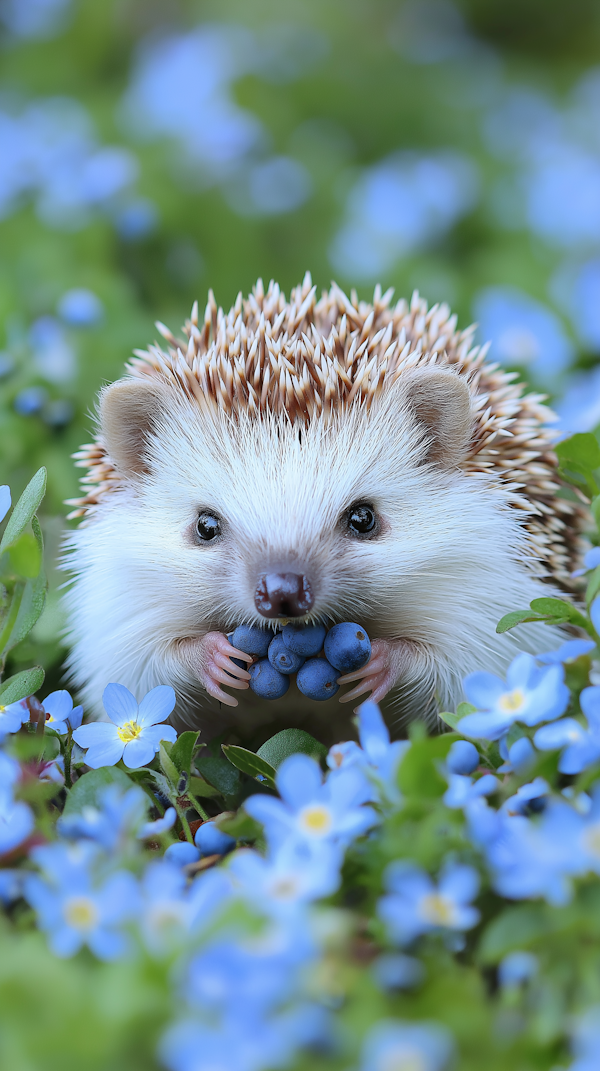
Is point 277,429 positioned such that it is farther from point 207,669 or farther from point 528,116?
point 528,116

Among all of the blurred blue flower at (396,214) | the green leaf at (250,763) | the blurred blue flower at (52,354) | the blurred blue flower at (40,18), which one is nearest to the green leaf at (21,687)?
the green leaf at (250,763)

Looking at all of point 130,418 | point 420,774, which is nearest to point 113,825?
point 420,774

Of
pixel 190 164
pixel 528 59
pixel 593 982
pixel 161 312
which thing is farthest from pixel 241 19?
pixel 593 982

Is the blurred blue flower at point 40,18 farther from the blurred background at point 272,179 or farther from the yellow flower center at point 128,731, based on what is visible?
the yellow flower center at point 128,731

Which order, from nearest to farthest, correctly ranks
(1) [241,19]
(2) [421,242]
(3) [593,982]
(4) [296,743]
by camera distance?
(3) [593,982]
(4) [296,743]
(2) [421,242]
(1) [241,19]

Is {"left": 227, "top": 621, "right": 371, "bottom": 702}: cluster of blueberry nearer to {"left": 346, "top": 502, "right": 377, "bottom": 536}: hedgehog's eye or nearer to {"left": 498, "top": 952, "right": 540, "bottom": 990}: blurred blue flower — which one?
{"left": 346, "top": 502, "right": 377, "bottom": 536}: hedgehog's eye

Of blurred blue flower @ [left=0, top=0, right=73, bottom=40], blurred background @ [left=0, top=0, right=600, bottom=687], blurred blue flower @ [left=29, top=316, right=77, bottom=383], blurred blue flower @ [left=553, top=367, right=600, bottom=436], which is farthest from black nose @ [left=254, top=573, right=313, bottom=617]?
blurred blue flower @ [left=0, top=0, right=73, bottom=40]
